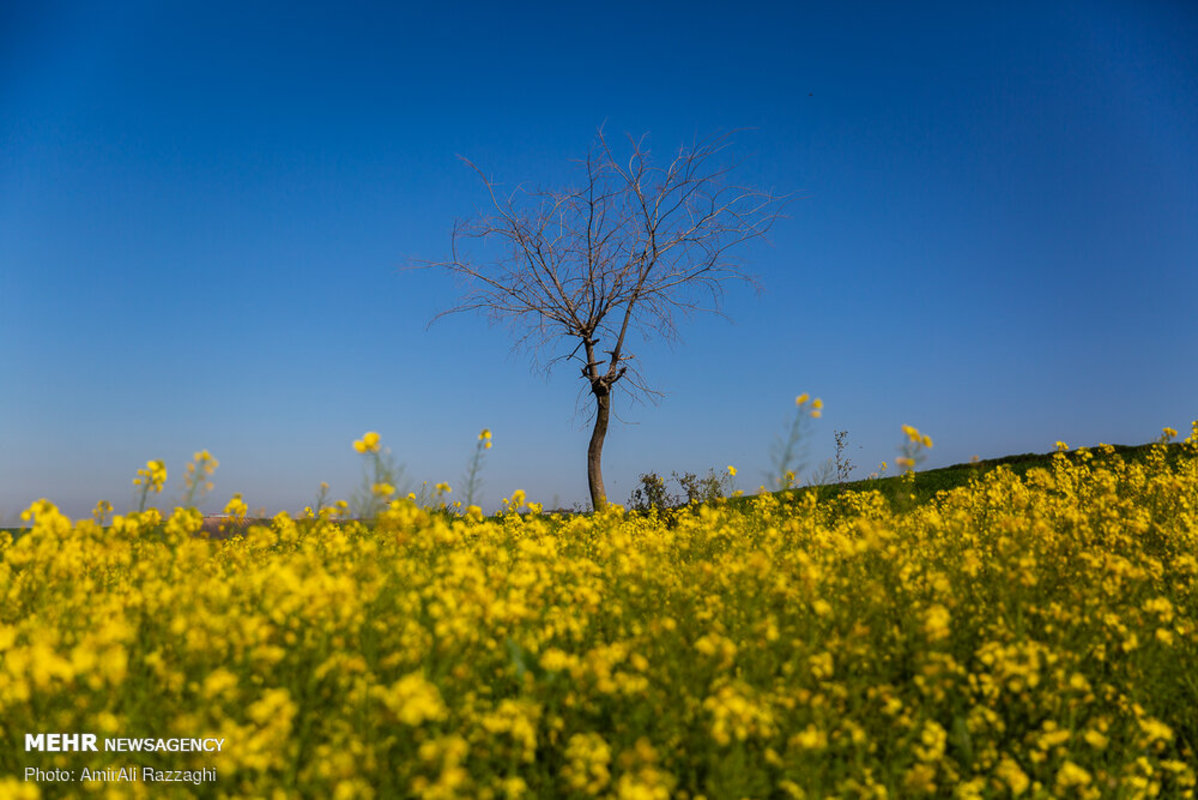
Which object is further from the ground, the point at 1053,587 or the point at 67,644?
the point at 67,644

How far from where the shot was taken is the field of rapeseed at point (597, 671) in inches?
98.6

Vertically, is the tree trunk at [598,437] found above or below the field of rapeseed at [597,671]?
above

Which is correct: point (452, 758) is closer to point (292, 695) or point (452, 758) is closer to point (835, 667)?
point (292, 695)

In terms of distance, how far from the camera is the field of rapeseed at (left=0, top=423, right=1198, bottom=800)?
2504mm

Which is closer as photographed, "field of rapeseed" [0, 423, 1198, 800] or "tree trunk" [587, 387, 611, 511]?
"field of rapeseed" [0, 423, 1198, 800]

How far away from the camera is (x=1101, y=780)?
3084 mm

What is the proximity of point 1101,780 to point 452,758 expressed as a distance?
299 centimetres

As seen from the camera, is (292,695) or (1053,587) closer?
(292,695)

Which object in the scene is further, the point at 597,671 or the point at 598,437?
the point at 598,437

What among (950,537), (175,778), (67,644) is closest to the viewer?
(175,778)

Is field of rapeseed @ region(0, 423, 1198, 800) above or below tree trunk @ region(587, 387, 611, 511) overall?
below

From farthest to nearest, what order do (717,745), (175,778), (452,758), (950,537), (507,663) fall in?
(950,537), (507,663), (717,745), (175,778), (452,758)

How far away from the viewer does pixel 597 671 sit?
2.91 meters

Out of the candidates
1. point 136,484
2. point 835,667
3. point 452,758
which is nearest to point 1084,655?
point 835,667
